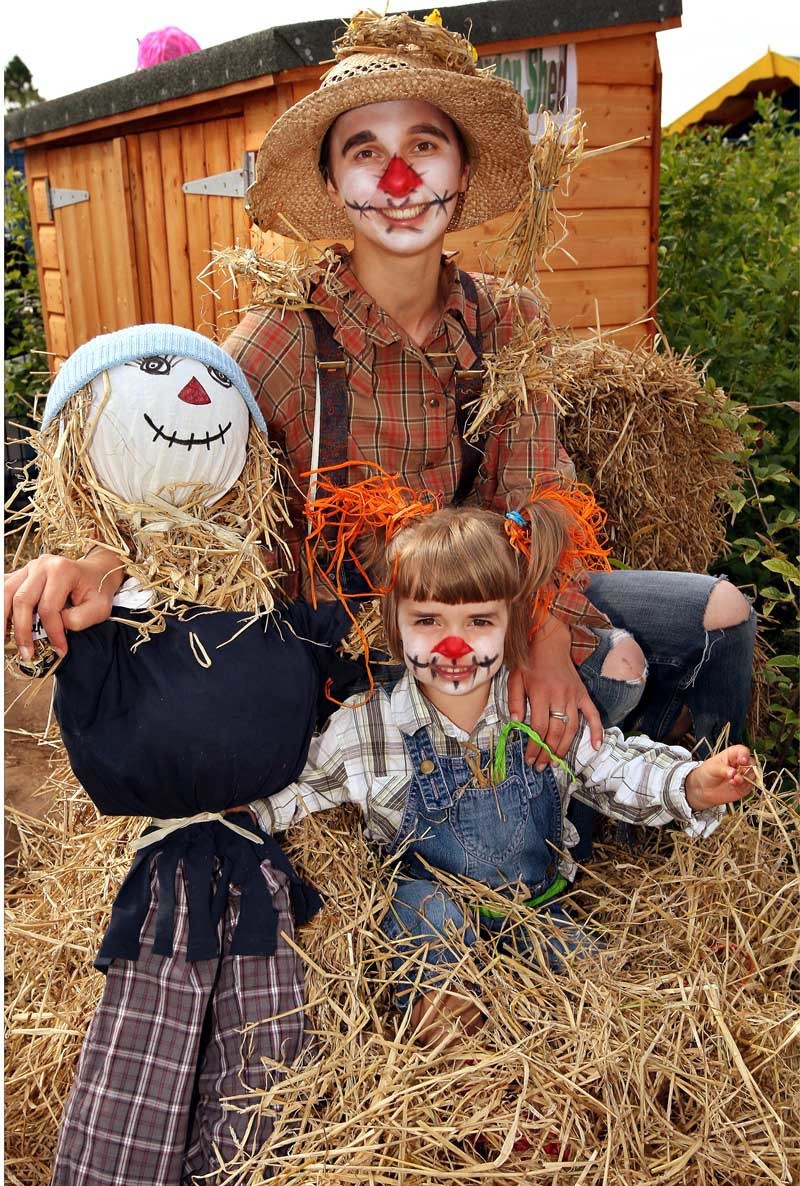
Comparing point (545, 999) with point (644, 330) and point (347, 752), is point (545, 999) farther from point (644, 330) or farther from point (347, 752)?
point (644, 330)

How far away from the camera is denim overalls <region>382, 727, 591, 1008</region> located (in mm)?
2145

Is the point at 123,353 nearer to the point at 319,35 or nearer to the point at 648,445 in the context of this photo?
the point at 648,445

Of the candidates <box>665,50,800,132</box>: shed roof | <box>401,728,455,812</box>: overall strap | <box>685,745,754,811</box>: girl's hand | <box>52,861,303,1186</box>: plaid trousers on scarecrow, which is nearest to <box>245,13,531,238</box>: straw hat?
<box>401,728,455,812</box>: overall strap

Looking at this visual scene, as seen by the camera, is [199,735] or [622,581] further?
[622,581]

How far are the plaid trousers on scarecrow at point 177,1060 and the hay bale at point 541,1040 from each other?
5cm

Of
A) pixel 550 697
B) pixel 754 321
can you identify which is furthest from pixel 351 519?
pixel 754 321

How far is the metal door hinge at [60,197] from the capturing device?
6.20 metres

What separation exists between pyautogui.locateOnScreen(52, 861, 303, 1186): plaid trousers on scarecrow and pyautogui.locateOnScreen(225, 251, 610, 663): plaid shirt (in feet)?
2.66

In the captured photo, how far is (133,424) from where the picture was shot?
6.15 ft

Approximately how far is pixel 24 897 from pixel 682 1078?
Result: 1.71 meters

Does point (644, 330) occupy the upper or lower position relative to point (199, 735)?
upper

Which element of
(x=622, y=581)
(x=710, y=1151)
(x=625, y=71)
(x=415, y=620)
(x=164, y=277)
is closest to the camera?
(x=710, y=1151)

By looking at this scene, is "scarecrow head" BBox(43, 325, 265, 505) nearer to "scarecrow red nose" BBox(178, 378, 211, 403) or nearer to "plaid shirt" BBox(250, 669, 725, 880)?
"scarecrow red nose" BBox(178, 378, 211, 403)

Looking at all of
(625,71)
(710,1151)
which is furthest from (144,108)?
(710,1151)
